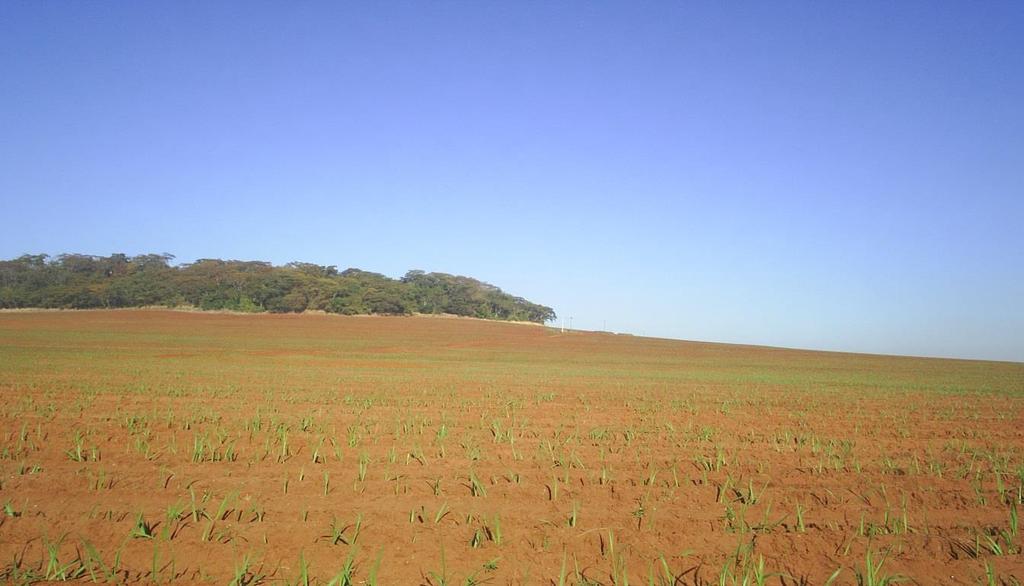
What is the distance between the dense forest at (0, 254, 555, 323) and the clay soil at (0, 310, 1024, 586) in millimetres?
70529

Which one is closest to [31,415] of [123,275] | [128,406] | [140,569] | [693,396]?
[128,406]

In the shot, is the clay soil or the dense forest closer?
the clay soil

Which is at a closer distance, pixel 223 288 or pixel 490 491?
pixel 490 491

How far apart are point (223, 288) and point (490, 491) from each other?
8722cm

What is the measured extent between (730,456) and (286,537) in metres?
6.32

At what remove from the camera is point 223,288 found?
279 feet

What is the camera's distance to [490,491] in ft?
22.9

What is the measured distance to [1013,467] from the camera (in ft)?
29.0

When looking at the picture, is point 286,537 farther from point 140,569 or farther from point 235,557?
point 140,569

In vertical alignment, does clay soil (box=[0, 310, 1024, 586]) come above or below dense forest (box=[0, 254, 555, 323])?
below

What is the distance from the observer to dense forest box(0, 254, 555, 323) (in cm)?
7962

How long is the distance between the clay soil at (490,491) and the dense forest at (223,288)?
231ft

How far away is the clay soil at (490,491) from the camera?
5062 millimetres

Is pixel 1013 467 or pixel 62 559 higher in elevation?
pixel 1013 467
